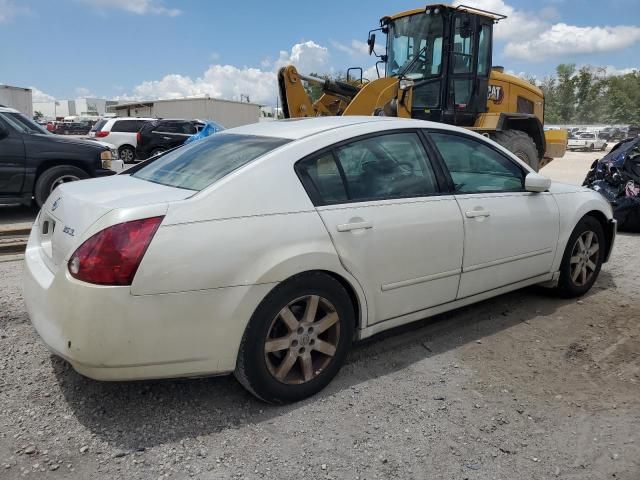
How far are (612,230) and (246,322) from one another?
3837 millimetres

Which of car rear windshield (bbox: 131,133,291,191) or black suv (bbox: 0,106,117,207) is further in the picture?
black suv (bbox: 0,106,117,207)

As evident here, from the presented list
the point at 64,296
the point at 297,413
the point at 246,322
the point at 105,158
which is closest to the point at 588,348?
the point at 297,413

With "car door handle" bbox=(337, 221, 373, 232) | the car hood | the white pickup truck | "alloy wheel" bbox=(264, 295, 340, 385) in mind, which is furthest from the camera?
the white pickup truck

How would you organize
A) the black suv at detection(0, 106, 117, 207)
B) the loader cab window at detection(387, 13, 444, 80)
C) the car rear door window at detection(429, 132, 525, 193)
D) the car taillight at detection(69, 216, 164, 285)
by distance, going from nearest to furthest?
the car taillight at detection(69, 216, 164, 285) → the car rear door window at detection(429, 132, 525, 193) → the black suv at detection(0, 106, 117, 207) → the loader cab window at detection(387, 13, 444, 80)

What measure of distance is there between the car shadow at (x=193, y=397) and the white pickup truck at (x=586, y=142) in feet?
140

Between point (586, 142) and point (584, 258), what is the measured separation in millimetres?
41997

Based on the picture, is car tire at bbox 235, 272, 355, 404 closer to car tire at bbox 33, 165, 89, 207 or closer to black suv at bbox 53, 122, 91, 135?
car tire at bbox 33, 165, 89, 207

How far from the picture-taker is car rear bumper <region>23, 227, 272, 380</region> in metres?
2.51

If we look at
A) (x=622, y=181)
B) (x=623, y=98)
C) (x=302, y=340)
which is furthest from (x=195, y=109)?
(x=623, y=98)

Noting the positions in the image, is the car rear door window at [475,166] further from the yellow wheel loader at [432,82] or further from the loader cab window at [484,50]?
the loader cab window at [484,50]

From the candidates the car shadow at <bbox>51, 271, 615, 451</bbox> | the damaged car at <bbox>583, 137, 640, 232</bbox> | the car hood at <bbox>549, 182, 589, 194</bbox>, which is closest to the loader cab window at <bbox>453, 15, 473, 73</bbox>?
the damaged car at <bbox>583, 137, 640, 232</bbox>

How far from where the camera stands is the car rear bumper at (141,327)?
2.51 m

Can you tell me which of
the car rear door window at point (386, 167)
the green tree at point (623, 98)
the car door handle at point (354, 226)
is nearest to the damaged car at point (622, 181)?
the car rear door window at point (386, 167)

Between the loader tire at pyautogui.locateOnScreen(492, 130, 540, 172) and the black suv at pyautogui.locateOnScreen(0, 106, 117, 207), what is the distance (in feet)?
22.9
